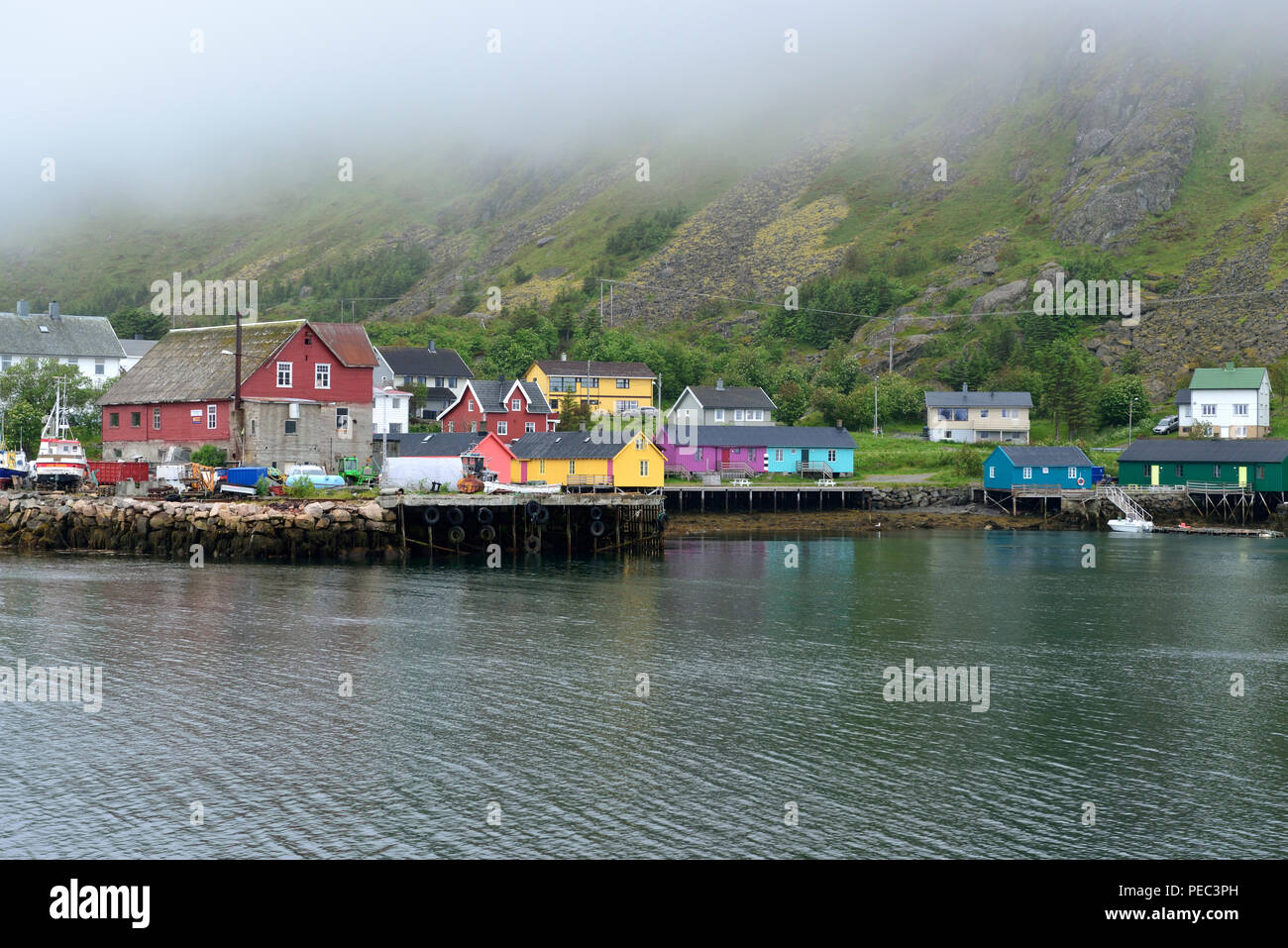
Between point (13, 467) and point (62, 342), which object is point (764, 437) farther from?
point (62, 342)

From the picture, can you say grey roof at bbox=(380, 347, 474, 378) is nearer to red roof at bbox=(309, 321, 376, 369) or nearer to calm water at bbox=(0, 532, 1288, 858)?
→ red roof at bbox=(309, 321, 376, 369)

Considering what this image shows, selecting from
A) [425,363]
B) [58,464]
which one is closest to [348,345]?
[58,464]

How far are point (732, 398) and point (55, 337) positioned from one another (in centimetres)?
6340

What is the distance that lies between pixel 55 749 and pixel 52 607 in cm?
1836

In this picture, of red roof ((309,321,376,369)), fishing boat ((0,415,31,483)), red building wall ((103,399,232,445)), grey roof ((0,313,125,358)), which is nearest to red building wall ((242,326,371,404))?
red roof ((309,321,376,369))

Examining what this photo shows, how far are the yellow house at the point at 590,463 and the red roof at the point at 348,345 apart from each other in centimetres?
1137

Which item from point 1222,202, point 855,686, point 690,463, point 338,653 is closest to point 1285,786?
point 855,686

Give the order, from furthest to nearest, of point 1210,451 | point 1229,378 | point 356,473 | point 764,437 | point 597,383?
point 597,383
point 1229,378
point 764,437
point 1210,451
point 356,473

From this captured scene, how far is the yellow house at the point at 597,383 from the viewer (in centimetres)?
11994

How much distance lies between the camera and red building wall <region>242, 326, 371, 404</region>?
6800 cm

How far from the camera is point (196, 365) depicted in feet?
233

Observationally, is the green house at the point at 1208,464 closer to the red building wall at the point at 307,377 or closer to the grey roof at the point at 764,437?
the grey roof at the point at 764,437

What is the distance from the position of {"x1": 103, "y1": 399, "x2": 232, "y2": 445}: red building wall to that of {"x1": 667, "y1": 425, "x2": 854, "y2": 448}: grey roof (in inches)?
1653
